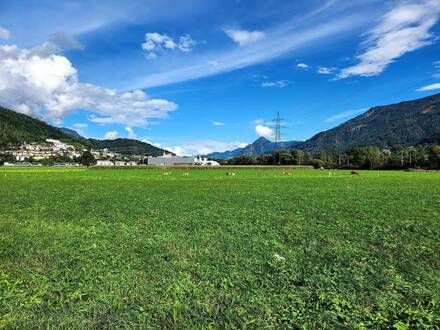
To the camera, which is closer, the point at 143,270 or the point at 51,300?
the point at 51,300

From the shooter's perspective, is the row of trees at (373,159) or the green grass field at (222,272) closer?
the green grass field at (222,272)

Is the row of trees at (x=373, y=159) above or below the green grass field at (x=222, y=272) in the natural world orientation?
above

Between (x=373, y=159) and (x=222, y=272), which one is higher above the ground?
(x=373, y=159)

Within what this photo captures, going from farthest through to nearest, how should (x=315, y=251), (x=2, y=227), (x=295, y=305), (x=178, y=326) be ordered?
(x=2, y=227) < (x=315, y=251) < (x=295, y=305) < (x=178, y=326)

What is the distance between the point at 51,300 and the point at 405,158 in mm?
161986

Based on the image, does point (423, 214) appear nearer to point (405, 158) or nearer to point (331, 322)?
point (331, 322)

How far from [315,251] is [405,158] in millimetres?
156524

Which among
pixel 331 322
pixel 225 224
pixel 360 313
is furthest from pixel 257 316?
pixel 225 224

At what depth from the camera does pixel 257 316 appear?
223 inches

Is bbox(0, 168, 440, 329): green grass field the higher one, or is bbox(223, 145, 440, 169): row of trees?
bbox(223, 145, 440, 169): row of trees

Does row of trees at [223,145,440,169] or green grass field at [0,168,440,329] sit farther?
row of trees at [223,145,440,169]

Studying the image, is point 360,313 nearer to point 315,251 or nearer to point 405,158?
point 315,251

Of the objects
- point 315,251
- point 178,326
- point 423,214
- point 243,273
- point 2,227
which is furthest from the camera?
point 423,214

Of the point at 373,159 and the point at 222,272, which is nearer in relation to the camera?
the point at 222,272
